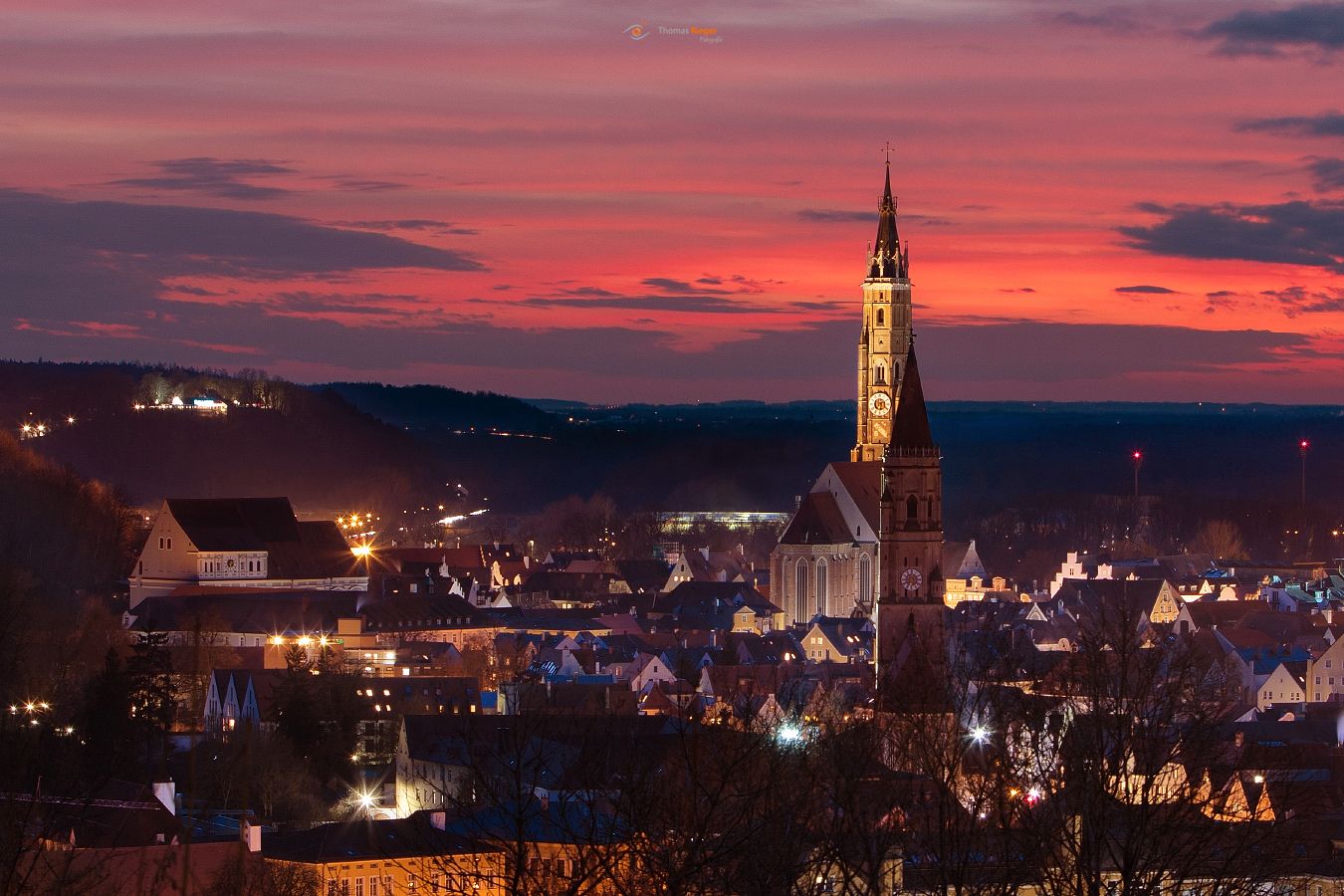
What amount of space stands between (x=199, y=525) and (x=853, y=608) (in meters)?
26.9

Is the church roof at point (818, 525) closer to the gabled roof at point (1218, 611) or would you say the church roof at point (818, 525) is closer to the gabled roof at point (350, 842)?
the gabled roof at point (1218, 611)

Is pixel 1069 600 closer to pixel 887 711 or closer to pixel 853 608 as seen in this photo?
pixel 853 608

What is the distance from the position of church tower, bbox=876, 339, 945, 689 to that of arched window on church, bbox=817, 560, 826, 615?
46.3m

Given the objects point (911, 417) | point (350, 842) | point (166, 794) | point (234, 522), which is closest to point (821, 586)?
point (234, 522)

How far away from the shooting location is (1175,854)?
2683 centimetres

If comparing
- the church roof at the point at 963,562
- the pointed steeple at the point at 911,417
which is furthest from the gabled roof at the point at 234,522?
the pointed steeple at the point at 911,417

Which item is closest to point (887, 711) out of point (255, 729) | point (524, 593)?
point (255, 729)

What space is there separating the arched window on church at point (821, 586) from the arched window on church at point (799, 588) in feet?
1.83

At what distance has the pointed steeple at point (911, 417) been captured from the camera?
72.6 metres

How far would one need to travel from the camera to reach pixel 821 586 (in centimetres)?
12069

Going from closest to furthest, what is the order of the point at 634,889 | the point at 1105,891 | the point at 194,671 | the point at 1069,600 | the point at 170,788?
1. the point at 634,889
2. the point at 1105,891
3. the point at 170,788
4. the point at 194,671
5. the point at 1069,600

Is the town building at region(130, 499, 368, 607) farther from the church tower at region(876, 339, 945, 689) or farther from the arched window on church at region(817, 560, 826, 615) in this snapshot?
the church tower at region(876, 339, 945, 689)

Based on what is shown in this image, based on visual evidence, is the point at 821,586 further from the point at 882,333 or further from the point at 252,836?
the point at 252,836

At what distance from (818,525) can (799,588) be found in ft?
9.19
